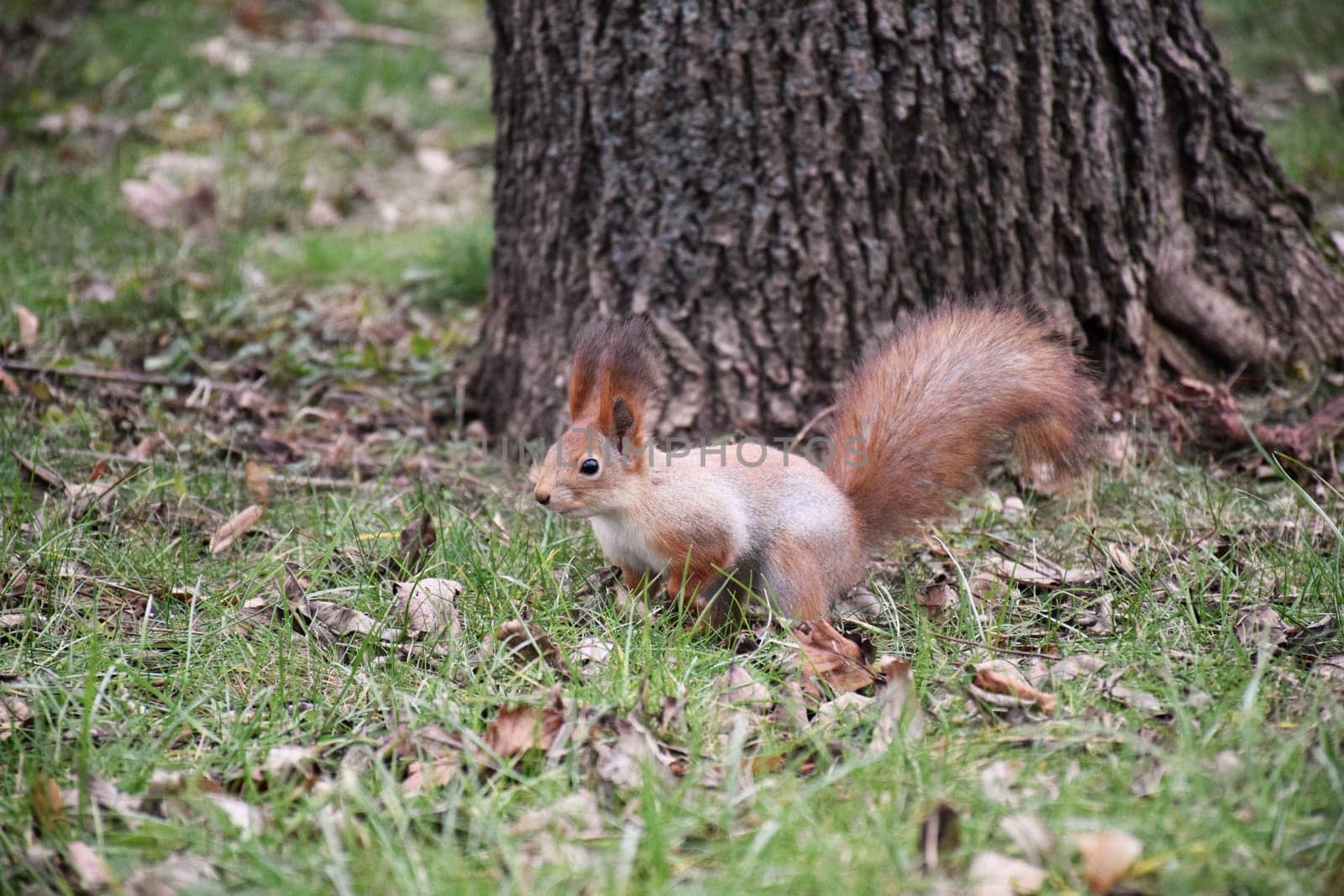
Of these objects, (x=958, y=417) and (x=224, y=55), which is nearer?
(x=958, y=417)

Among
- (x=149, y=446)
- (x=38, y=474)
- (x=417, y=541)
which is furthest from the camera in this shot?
(x=149, y=446)

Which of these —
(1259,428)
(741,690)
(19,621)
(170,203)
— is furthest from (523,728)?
(170,203)

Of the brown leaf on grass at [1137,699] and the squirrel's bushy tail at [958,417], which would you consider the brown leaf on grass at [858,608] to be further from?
the brown leaf on grass at [1137,699]

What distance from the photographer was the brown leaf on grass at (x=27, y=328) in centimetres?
379

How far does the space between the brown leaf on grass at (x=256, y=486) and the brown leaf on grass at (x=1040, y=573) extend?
186 cm

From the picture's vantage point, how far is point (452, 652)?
2.21 meters

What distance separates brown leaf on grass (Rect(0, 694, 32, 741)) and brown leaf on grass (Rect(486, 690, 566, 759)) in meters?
0.81

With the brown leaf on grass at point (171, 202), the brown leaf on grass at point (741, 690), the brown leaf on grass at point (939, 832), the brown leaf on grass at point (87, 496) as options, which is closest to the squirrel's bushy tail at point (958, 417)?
the brown leaf on grass at point (741, 690)

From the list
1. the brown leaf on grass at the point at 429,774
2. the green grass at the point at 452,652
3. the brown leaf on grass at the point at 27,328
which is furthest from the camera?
the brown leaf on grass at the point at 27,328

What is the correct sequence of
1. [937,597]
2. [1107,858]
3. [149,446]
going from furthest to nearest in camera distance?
1. [149,446]
2. [937,597]
3. [1107,858]

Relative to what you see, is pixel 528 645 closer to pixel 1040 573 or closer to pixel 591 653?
pixel 591 653

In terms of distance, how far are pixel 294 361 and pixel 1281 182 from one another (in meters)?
3.16

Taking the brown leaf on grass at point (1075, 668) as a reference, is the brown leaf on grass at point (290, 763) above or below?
below

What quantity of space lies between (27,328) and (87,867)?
270 cm
